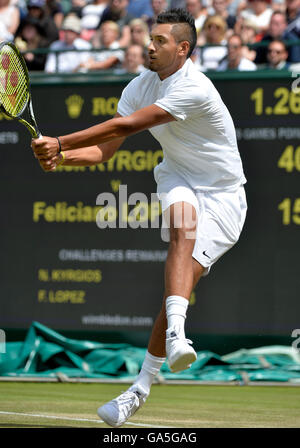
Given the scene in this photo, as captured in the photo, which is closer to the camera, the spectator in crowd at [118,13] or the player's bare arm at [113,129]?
the player's bare arm at [113,129]

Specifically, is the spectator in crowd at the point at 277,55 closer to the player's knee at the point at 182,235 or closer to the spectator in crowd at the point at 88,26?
the spectator in crowd at the point at 88,26

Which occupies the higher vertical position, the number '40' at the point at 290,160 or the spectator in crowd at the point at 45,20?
the spectator in crowd at the point at 45,20

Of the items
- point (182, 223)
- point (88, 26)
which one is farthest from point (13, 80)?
point (88, 26)

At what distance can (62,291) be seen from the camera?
9.13m

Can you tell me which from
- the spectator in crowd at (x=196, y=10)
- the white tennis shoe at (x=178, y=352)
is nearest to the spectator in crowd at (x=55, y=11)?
the spectator in crowd at (x=196, y=10)

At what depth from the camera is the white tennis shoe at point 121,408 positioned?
511 centimetres

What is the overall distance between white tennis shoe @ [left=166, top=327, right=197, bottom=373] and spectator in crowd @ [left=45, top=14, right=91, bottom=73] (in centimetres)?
521

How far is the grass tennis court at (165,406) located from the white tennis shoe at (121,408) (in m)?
0.24

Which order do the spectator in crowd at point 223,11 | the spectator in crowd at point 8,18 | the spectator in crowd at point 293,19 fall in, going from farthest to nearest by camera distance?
the spectator in crowd at point 8,18
the spectator in crowd at point 223,11
the spectator in crowd at point 293,19

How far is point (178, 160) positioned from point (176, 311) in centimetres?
97

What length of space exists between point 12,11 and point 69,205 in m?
3.84

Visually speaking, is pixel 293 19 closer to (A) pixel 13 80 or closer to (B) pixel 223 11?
(B) pixel 223 11

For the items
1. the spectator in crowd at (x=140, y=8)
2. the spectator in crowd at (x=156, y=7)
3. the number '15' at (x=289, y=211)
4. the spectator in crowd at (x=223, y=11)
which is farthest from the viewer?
the spectator in crowd at (x=140, y=8)
